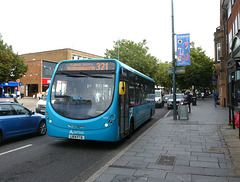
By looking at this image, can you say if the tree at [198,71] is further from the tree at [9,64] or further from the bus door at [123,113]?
the bus door at [123,113]

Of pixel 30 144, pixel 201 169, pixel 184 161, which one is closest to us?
pixel 201 169

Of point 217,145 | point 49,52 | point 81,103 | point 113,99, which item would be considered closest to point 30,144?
point 81,103

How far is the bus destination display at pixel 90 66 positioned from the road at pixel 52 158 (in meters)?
2.44

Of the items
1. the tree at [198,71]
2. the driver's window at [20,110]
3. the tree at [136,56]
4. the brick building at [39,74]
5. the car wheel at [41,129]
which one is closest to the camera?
the driver's window at [20,110]

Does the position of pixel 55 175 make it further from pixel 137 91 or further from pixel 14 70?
pixel 14 70

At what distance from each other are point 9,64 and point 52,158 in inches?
903

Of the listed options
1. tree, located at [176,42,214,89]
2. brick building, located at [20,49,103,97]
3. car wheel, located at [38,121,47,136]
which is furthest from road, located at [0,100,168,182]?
tree, located at [176,42,214,89]

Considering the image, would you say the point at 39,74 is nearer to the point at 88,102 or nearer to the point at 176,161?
the point at 88,102

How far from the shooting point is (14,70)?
93.8 feet

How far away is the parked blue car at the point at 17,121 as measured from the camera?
7.21m

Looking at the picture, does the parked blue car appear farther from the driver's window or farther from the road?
the road

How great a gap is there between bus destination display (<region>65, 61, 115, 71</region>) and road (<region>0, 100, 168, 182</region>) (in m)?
2.44

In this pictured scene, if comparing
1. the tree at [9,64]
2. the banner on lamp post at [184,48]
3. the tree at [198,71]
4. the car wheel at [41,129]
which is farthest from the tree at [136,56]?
the car wheel at [41,129]

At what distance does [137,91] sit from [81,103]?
3.38 meters
